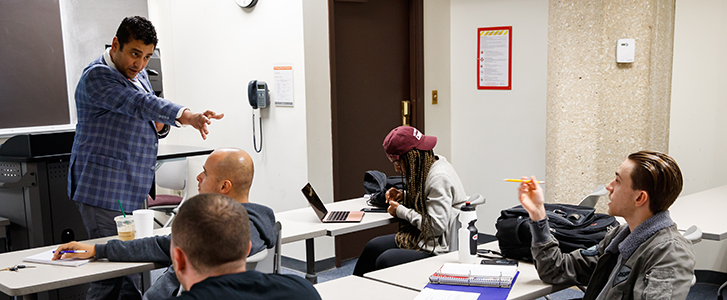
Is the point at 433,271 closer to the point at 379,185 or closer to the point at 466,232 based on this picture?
the point at 466,232

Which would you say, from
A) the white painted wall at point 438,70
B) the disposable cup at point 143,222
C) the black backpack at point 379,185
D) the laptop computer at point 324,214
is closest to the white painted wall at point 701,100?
the white painted wall at point 438,70

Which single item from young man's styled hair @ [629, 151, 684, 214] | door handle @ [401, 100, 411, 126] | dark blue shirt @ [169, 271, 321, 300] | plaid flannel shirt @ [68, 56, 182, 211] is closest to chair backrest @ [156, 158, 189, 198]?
door handle @ [401, 100, 411, 126]

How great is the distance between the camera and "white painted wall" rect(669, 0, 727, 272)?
420cm

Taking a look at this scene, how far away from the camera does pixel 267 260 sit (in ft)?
7.88

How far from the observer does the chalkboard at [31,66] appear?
4926mm

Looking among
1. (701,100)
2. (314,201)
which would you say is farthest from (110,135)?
(701,100)

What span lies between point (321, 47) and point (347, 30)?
32cm

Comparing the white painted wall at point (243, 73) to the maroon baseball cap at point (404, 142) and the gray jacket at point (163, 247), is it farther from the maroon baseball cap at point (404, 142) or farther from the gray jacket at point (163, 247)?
the gray jacket at point (163, 247)

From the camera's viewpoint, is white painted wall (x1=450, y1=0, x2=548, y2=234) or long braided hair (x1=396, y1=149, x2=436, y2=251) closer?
long braided hair (x1=396, y1=149, x2=436, y2=251)

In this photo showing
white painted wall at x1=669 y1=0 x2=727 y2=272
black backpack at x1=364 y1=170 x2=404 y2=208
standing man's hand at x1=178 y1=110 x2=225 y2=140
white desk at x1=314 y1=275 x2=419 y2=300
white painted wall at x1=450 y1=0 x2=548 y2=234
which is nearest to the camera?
white desk at x1=314 y1=275 x2=419 y2=300

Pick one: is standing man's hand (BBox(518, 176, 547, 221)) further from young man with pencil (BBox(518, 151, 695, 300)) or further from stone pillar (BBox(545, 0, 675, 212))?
stone pillar (BBox(545, 0, 675, 212))

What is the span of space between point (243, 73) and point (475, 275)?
3147 mm

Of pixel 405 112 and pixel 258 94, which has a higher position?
pixel 258 94

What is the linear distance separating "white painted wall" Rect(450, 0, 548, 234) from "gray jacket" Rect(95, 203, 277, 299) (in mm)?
3212
